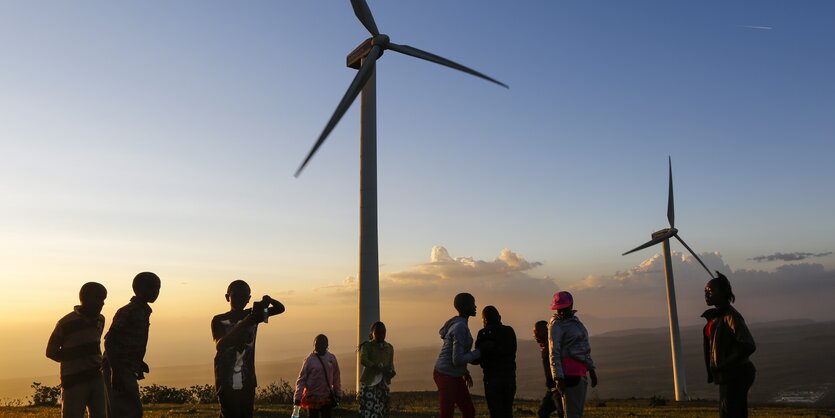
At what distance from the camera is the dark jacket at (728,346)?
870 centimetres

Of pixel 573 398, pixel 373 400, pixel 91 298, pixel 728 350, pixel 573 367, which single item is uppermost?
pixel 91 298

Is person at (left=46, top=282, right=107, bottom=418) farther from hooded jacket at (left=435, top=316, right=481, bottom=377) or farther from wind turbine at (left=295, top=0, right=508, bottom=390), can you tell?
wind turbine at (left=295, top=0, right=508, bottom=390)

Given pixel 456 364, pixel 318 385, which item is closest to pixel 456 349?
pixel 456 364

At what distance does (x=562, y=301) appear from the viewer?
9.86 m

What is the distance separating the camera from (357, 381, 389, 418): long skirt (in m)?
12.3

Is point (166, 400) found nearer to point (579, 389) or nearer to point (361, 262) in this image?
point (361, 262)

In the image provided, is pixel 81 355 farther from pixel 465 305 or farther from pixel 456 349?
pixel 465 305

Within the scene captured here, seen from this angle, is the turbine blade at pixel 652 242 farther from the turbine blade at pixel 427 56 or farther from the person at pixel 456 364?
the person at pixel 456 364

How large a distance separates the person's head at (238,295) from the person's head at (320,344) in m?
4.51

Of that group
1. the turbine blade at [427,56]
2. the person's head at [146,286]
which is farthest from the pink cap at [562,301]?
the turbine blade at [427,56]

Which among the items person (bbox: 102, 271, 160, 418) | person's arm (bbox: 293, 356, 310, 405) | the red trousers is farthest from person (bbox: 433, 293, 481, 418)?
person (bbox: 102, 271, 160, 418)

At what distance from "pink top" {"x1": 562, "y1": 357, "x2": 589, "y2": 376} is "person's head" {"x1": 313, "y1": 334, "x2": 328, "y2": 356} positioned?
4.61 metres

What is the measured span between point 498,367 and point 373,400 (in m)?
3.14

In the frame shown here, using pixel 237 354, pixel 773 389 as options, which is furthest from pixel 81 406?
pixel 773 389
